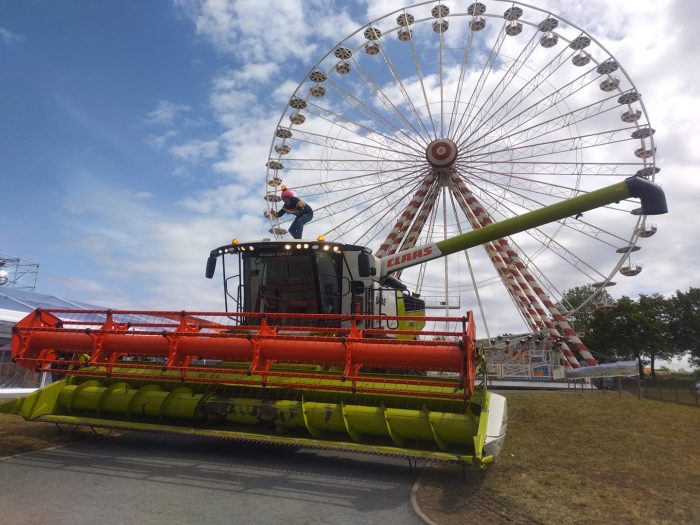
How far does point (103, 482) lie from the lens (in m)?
5.60

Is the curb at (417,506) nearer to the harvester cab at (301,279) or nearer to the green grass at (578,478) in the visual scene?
the green grass at (578,478)

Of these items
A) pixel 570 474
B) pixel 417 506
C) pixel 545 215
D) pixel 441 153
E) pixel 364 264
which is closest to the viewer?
pixel 417 506

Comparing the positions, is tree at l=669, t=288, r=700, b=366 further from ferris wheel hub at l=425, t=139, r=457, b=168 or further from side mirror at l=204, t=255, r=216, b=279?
side mirror at l=204, t=255, r=216, b=279

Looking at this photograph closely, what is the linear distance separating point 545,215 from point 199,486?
26.6 feet

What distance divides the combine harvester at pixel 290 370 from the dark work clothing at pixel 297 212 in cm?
212

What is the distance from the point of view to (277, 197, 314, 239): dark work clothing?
10.9 meters

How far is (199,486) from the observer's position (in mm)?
5570

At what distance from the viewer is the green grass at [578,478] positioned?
4.91 meters

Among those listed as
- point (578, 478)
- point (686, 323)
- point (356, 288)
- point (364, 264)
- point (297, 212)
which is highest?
point (686, 323)

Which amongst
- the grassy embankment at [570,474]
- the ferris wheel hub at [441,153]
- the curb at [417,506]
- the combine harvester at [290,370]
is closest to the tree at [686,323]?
the ferris wheel hub at [441,153]

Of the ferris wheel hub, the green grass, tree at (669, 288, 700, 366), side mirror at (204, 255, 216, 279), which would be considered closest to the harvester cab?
side mirror at (204, 255, 216, 279)

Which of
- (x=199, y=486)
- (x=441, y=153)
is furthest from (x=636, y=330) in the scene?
(x=199, y=486)

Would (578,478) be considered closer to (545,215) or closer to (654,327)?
(545,215)

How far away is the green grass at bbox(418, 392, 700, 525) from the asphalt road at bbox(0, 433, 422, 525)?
0.69m
